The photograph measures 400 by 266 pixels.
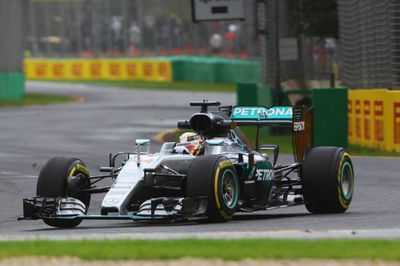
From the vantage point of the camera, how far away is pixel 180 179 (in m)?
13.1

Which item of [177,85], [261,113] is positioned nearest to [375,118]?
[261,113]

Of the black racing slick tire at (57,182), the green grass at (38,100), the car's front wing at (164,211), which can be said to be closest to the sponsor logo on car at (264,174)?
the car's front wing at (164,211)

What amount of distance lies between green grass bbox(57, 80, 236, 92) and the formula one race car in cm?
4071

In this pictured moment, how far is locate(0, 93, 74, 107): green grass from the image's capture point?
48312mm

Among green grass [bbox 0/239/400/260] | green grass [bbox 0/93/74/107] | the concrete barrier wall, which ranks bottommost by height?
green grass [bbox 0/93/74/107]

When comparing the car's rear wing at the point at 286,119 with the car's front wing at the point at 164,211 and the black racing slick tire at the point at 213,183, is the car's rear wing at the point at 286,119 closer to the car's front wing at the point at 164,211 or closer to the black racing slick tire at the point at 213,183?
the black racing slick tire at the point at 213,183

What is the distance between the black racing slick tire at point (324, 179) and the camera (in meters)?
13.8

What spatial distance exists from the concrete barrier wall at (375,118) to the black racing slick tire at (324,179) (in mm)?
8997

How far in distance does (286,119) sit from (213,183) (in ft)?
7.73

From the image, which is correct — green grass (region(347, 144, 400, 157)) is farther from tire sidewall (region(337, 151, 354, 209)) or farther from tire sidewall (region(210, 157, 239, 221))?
tire sidewall (region(210, 157, 239, 221))

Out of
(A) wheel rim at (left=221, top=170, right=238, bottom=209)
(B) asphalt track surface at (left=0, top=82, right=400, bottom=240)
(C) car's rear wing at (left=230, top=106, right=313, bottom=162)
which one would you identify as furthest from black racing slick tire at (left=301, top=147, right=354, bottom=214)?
(A) wheel rim at (left=221, top=170, right=238, bottom=209)

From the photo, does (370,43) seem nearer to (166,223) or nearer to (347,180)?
(347,180)

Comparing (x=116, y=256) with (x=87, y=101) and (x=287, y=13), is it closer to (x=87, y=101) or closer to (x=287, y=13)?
(x=287, y=13)

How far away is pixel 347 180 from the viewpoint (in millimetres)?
14242
